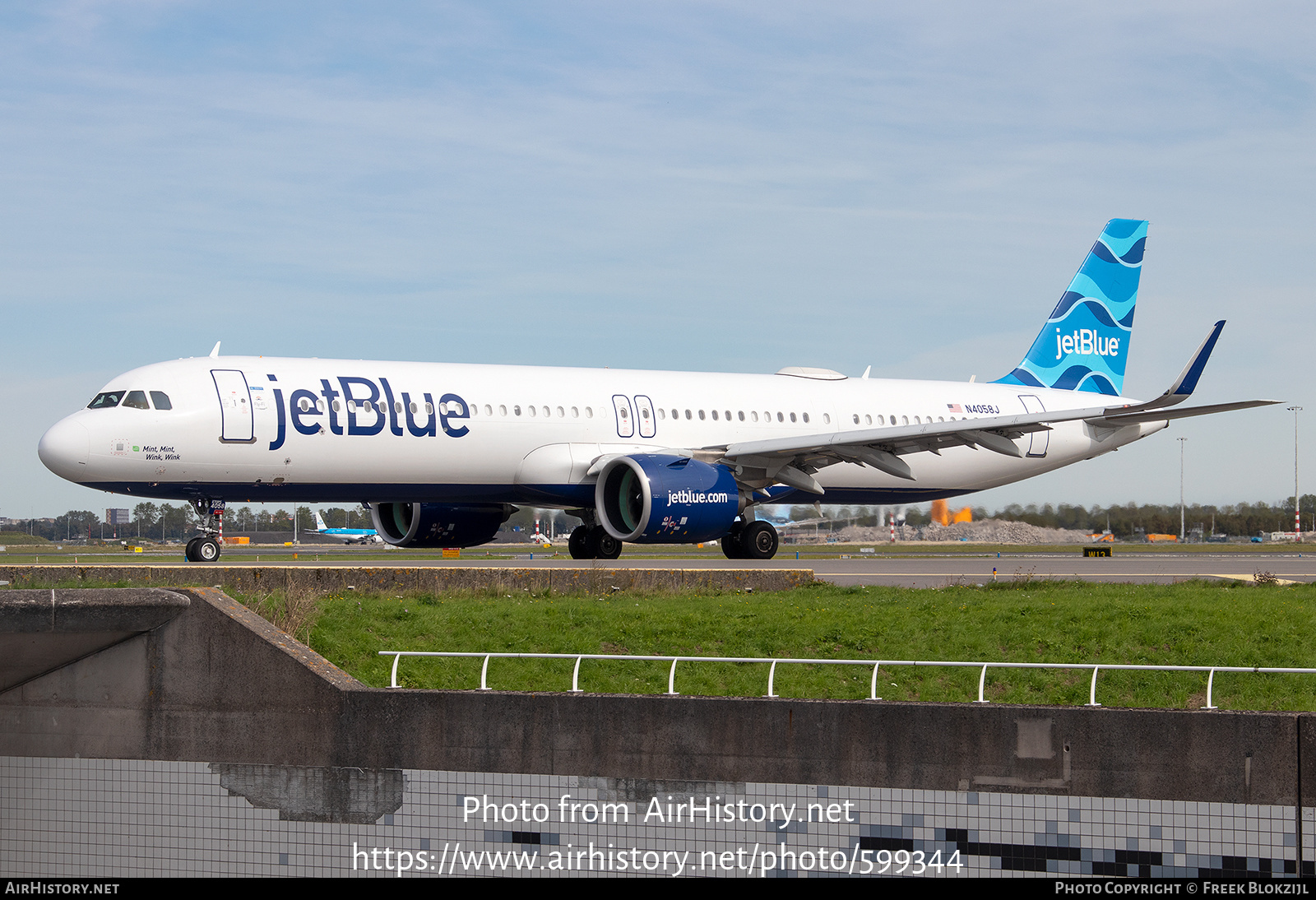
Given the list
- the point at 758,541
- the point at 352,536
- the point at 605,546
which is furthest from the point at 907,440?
the point at 352,536

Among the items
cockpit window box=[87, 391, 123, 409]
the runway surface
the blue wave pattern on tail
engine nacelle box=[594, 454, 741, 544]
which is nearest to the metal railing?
the runway surface

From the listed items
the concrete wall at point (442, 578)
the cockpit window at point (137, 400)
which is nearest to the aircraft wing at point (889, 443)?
the concrete wall at point (442, 578)

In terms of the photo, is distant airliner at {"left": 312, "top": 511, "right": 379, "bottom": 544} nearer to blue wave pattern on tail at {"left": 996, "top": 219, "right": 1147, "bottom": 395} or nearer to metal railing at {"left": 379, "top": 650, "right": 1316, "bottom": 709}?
blue wave pattern on tail at {"left": 996, "top": 219, "right": 1147, "bottom": 395}

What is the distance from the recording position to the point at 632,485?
26.4m

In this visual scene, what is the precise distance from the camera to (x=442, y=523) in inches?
1176

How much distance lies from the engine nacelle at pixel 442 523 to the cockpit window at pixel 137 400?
6.87m

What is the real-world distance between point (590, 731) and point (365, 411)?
14679 millimetres

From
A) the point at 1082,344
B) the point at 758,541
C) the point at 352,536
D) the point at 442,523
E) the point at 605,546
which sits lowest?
the point at 352,536

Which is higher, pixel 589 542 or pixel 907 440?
pixel 907 440

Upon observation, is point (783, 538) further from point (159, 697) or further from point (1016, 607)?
point (159, 697)

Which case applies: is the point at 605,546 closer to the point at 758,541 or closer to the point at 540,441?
the point at 758,541

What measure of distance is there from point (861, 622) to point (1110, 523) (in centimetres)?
6254

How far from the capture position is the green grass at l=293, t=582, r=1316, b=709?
43.5 feet

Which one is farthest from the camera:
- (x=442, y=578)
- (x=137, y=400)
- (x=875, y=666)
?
Answer: (x=137, y=400)
